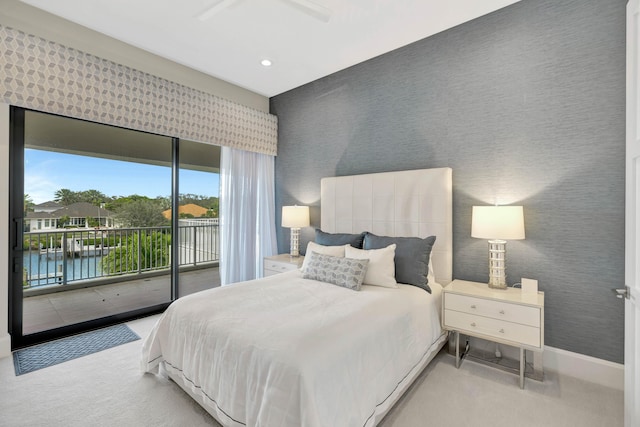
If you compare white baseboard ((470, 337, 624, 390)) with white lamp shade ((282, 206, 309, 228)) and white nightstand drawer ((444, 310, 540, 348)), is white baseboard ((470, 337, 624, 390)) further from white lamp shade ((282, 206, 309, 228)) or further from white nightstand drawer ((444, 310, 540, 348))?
white lamp shade ((282, 206, 309, 228))

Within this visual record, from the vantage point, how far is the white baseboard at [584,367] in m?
2.05

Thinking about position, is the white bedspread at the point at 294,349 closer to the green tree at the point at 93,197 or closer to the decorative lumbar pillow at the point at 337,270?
the decorative lumbar pillow at the point at 337,270

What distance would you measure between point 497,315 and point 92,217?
13.5 feet

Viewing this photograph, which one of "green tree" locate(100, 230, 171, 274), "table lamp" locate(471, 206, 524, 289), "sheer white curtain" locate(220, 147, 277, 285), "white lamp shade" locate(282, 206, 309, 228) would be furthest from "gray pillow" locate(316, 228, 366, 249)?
"green tree" locate(100, 230, 171, 274)

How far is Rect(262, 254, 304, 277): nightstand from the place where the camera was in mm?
3482

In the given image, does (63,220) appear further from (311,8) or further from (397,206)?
(397,206)

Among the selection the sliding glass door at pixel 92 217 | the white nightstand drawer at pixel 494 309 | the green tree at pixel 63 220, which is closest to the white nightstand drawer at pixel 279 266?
the sliding glass door at pixel 92 217

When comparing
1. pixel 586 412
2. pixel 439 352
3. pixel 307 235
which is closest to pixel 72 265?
pixel 307 235

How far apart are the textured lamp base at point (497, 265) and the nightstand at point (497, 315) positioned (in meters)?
0.06

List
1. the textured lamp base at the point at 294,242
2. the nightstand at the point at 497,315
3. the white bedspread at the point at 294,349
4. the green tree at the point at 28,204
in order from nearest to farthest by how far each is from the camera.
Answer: the white bedspread at the point at 294,349 < the nightstand at the point at 497,315 < the green tree at the point at 28,204 < the textured lamp base at the point at 294,242

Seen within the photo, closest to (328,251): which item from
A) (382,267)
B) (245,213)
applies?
(382,267)

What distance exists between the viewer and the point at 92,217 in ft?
10.6

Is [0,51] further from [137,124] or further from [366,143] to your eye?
[366,143]

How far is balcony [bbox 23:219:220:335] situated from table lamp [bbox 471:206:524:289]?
3520 mm
